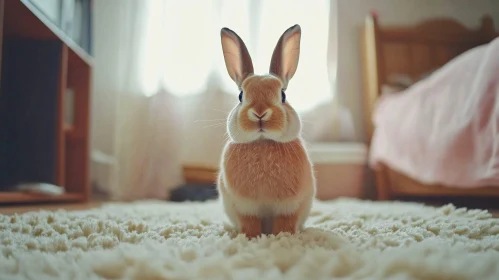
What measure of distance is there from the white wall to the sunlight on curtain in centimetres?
22

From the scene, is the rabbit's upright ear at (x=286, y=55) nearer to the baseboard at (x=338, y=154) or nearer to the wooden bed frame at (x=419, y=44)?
the baseboard at (x=338, y=154)

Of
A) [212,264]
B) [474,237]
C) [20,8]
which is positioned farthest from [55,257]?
[20,8]

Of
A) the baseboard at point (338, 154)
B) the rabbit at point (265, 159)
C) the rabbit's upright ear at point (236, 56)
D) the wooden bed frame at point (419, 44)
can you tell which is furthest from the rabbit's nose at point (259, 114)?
the wooden bed frame at point (419, 44)

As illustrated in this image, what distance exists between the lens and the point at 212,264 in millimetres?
417

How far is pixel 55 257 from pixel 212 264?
20 cm

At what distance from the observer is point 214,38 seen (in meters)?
1.95

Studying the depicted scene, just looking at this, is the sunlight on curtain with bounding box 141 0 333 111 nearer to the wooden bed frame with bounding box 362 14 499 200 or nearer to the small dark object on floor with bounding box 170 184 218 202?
the wooden bed frame with bounding box 362 14 499 200

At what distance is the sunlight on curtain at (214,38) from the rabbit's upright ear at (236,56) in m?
1.27

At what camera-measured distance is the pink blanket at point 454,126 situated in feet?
3.08

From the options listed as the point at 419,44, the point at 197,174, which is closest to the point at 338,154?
the point at 197,174

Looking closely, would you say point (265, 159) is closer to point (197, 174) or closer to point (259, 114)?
point (259, 114)

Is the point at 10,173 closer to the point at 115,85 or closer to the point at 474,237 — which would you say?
the point at 115,85

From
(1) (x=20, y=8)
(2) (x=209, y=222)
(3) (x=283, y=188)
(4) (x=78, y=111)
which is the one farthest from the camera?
(4) (x=78, y=111)

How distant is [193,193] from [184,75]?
664mm
